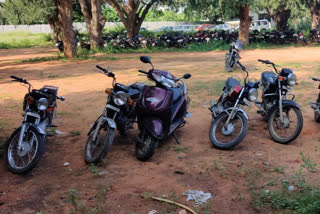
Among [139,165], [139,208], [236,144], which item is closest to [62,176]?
[139,165]

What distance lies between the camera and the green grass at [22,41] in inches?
1108

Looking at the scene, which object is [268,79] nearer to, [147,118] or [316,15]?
[147,118]

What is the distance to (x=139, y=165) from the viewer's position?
4523 mm

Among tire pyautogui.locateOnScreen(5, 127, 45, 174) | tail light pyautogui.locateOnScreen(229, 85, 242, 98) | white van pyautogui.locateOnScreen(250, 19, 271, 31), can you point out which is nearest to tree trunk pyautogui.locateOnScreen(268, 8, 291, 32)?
white van pyautogui.locateOnScreen(250, 19, 271, 31)

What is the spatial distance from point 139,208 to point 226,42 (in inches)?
822

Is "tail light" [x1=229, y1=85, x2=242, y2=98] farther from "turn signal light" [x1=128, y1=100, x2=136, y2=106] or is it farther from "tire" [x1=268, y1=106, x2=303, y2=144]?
"turn signal light" [x1=128, y1=100, x2=136, y2=106]

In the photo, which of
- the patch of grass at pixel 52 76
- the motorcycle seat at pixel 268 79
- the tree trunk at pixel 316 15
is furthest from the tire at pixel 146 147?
the tree trunk at pixel 316 15

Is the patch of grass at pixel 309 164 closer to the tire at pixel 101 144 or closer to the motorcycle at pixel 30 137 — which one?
the tire at pixel 101 144

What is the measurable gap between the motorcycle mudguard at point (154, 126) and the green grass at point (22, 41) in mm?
25124

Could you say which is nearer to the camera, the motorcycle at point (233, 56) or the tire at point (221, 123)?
the tire at point (221, 123)

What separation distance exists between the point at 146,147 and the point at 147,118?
363mm

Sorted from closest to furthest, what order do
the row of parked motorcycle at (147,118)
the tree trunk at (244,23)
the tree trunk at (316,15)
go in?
the row of parked motorcycle at (147,118)
the tree trunk at (244,23)
the tree trunk at (316,15)

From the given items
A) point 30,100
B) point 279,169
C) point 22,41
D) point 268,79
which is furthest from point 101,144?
point 22,41

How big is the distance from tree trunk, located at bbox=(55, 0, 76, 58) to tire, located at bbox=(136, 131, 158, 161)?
12730 millimetres
